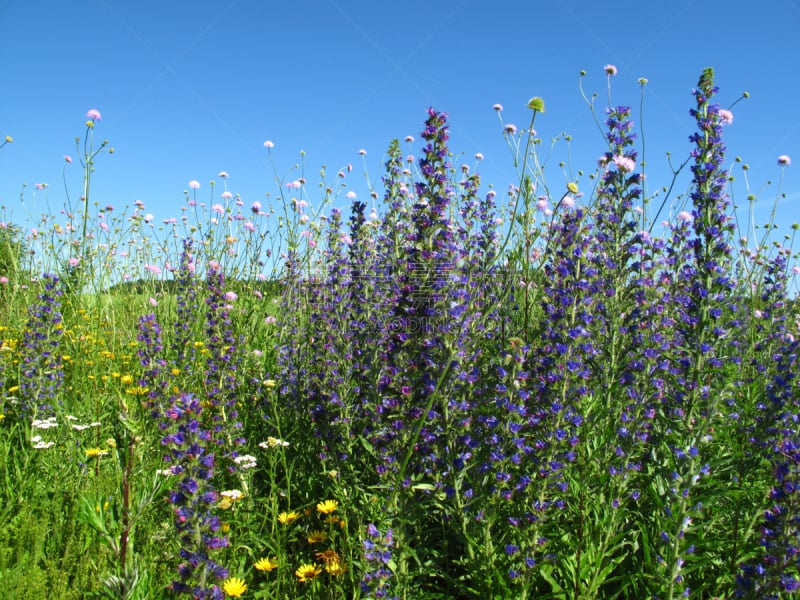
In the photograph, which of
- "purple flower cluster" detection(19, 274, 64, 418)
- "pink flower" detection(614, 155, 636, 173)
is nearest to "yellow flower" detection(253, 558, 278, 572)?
"purple flower cluster" detection(19, 274, 64, 418)

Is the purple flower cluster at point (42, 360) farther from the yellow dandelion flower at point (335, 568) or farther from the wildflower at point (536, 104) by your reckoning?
the wildflower at point (536, 104)

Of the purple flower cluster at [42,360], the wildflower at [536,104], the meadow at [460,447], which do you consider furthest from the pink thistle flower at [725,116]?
the purple flower cluster at [42,360]

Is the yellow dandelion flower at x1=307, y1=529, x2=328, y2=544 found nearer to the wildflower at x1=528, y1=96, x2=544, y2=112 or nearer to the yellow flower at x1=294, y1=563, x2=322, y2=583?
the yellow flower at x1=294, y1=563, x2=322, y2=583

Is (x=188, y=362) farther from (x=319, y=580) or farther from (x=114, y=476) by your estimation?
(x=319, y=580)

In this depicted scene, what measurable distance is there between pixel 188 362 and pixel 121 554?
332 centimetres

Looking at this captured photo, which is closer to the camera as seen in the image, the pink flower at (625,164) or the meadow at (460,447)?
the meadow at (460,447)

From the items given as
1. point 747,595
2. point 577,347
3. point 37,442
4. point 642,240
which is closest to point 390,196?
point 642,240

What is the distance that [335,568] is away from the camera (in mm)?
2766

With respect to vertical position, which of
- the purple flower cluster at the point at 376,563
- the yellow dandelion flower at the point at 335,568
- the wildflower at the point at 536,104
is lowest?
the yellow dandelion flower at the point at 335,568

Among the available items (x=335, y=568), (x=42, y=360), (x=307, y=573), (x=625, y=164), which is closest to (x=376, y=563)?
(x=335, y=568)

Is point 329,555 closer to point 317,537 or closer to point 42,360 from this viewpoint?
point 317,537

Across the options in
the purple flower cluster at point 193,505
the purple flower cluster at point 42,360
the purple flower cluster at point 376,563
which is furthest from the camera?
the purple flower cluster at point 42,360

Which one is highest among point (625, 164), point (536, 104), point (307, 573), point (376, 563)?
point (536, 104)

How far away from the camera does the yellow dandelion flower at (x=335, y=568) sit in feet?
9.07
